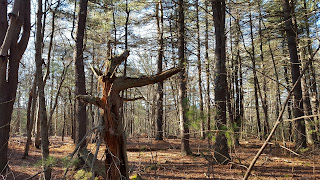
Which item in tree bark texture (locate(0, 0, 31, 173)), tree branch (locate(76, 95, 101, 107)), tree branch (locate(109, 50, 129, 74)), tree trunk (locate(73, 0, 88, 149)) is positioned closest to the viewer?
tree branch (locate(76, 95, 101, 107))

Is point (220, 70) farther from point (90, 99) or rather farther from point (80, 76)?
point (90, 99)

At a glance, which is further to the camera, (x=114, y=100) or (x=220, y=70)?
(x=220, y=70)

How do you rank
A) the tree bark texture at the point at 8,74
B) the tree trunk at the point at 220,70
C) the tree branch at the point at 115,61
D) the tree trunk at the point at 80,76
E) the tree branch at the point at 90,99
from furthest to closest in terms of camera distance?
the tree trunk at the point at 80,76
the tree trunk at the point at 220,70
the tree bark texture at the point at 8,74
the tree branch at the point at 115,61
the tree branch at the point at 90,99

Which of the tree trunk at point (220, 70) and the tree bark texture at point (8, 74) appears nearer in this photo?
the tree bark texture at point (8, 74)

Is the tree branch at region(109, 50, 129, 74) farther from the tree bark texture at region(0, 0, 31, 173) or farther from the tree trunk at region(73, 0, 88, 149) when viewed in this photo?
the tree trunk at region(73, 0, 88, 149)

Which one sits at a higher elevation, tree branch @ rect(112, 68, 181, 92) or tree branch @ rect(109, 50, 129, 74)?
tree branch @ rect(109, 50, 129, 74)

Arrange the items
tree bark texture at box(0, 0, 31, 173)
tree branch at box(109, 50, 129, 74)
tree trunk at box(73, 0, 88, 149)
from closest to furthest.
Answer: tree branch at box(109, 50, 129, 74) → tree bark texture at box(0, 0, 31, 173) → tree trunk at box(73, 0, 88, 149)

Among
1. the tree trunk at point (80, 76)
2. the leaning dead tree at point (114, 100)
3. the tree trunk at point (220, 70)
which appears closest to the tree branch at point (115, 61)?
the leaning dead tree at point (114, 100)

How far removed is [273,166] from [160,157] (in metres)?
3.73

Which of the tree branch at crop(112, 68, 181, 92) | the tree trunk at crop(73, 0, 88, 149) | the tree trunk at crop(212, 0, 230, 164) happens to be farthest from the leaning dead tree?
the tree trunk at crop(73, 0, 88, 149)

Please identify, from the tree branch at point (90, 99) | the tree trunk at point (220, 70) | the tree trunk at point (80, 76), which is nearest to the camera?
the tree branch at point (90, 99)

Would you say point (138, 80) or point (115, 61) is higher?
point (115, 61)

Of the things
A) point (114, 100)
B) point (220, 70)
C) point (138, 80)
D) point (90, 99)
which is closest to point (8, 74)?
point (90, 99)

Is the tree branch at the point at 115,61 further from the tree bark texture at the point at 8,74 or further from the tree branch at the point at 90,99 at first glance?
the tree bark texture at the point at 8,74
